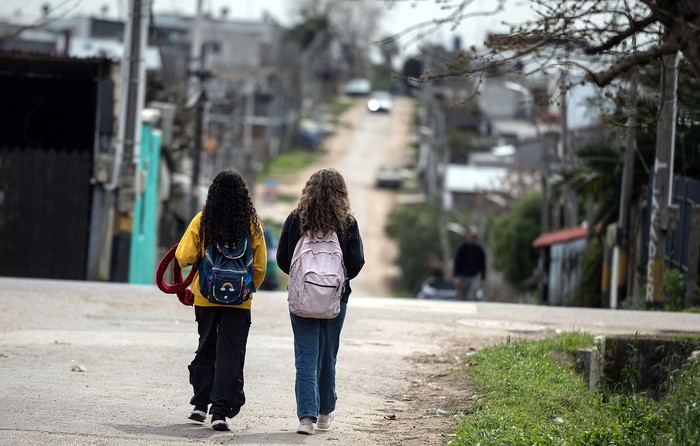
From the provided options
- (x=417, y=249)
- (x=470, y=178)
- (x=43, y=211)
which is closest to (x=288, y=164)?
(x=470, y=178)

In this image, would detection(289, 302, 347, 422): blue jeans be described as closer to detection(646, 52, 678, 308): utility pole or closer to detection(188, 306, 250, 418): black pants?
detection(188, 306, 250, 418): black pants

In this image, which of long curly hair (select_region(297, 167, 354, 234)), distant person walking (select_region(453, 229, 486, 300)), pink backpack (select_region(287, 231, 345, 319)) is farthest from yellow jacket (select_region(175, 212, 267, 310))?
distant person walking (select_region(453, 229, 486, 300))

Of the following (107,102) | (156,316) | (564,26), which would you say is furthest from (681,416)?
(107,102)

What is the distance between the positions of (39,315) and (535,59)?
8.08m

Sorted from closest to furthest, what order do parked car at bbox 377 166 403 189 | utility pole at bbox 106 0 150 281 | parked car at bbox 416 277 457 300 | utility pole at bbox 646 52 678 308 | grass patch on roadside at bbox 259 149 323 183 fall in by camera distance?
utility pole at bbox 646 52 678 308 → utility pole at bbox 106 0 150 281 → parked car at bbox 416 277 457 300 → parked car at bbox 377 166 403 189 → grass patch on roadside at bbox 259 149 323 183

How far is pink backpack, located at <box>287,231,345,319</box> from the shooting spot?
8.30 m

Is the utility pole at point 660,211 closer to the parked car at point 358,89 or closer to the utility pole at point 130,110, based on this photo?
the utility pole at point 130,110

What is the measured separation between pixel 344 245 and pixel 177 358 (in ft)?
12.5

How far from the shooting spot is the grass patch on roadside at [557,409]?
7.82 metres

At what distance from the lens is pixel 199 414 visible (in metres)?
8.48

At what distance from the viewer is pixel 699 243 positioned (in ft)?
60.1

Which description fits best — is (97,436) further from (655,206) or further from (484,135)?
(484,135)

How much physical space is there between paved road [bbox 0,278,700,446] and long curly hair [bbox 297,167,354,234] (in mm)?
1398

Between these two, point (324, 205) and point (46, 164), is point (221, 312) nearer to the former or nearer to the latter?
point (324, 205)
